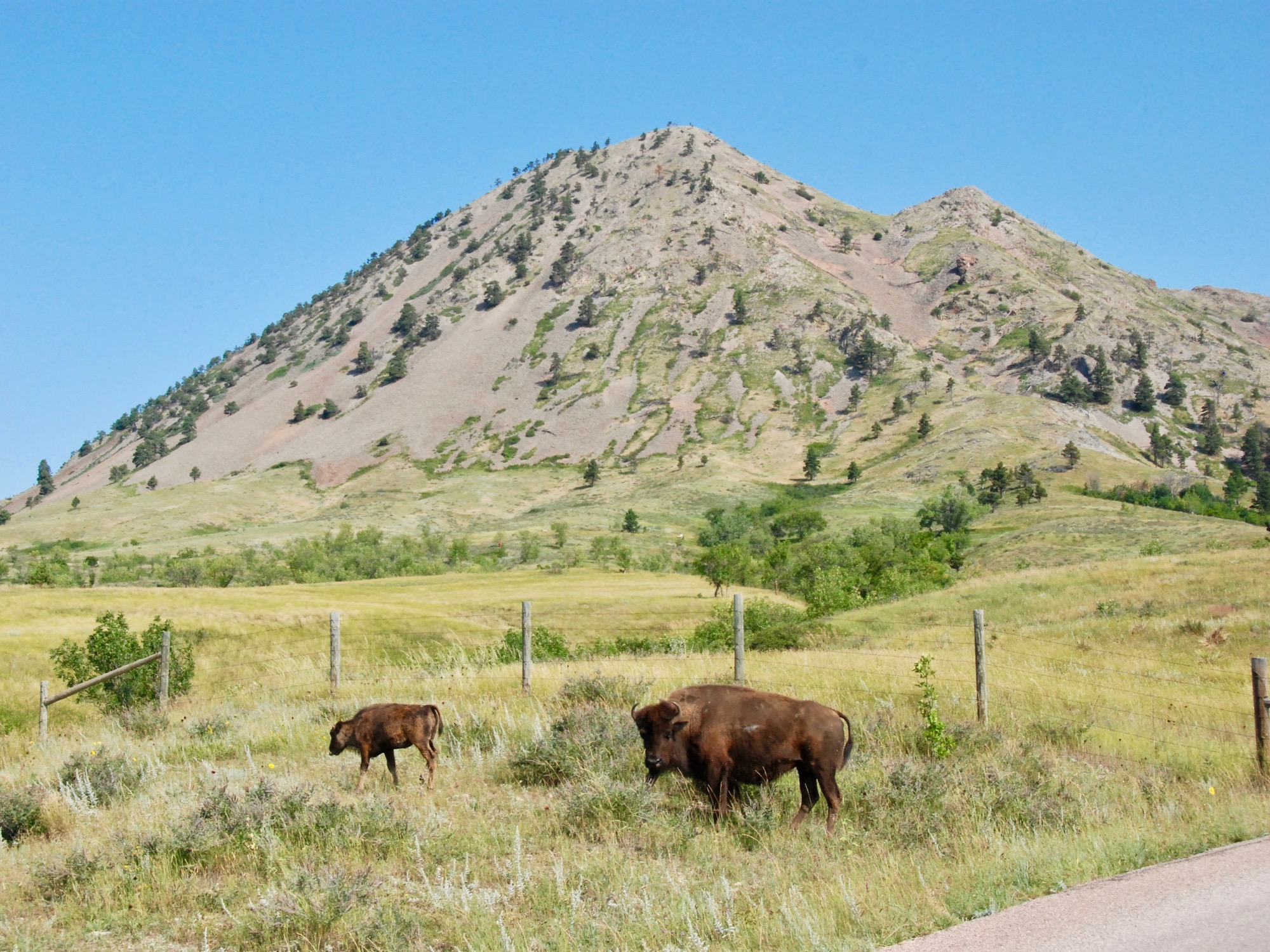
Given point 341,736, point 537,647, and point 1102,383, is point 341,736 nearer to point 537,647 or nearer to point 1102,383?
point 537,647

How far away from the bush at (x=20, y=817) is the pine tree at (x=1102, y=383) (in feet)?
545

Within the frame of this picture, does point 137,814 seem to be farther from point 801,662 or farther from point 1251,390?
point 1251,390

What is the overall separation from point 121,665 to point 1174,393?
173 metres

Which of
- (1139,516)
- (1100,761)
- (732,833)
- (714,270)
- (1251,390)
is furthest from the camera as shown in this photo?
(714,270)

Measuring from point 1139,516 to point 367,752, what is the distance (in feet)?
248

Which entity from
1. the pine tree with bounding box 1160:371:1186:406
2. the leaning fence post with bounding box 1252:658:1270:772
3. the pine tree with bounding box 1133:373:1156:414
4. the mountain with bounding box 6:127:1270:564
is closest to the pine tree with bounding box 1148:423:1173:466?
the mountain with bounding box 6:127:1270:564

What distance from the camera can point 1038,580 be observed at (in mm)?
38938

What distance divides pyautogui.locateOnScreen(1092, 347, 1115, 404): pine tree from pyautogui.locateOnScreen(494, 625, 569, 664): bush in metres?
146

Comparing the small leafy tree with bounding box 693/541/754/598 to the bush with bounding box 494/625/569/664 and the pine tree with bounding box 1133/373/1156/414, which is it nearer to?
the bush with bounding box 494/625/569/664

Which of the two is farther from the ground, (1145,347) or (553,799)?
(1145,347)

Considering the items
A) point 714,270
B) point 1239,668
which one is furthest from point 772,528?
point 714,270

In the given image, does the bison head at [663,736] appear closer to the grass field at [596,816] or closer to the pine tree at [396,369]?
the grass field at [596,816]

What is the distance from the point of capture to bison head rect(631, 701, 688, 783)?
932 cm

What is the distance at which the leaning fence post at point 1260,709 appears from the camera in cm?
1043
